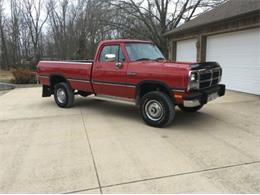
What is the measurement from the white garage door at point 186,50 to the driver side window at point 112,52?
773 cm

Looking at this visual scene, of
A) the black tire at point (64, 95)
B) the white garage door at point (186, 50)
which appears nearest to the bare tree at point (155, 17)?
the white garage door at point (186, 50)

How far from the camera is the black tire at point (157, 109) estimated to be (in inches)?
221

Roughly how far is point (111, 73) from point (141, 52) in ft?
3.00

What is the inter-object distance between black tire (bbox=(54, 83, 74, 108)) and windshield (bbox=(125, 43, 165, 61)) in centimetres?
251

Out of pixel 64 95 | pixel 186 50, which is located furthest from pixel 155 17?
pixel 64 95

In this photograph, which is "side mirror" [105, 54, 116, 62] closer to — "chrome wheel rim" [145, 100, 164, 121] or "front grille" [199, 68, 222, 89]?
"chrome wheel rim" [145, 100, 164, 121]

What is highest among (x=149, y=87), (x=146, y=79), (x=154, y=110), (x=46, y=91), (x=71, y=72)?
(x=71, y=72)

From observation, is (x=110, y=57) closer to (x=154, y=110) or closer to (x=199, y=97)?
(x=154, y=110)

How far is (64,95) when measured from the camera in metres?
8.07

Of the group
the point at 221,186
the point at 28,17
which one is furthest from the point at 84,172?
the point at 28,17

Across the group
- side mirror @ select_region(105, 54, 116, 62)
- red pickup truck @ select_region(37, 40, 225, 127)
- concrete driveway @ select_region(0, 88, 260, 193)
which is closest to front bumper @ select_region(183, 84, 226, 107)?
red pickup truck @ select_region(37, 40, 225, 127)

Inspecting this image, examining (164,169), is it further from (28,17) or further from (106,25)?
(28,17)

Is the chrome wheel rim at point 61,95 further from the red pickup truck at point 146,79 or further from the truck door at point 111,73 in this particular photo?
the truck door at point 111,73

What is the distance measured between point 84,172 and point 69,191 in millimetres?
493
